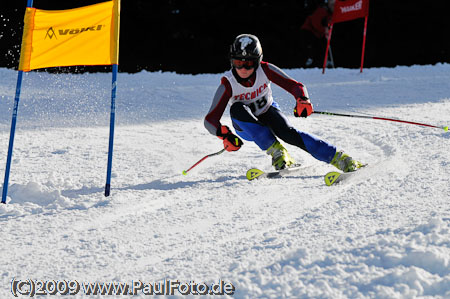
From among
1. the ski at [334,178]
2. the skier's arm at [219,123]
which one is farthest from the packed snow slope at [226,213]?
the skier's arm at [219,123]

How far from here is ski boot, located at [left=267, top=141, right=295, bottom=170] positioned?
13.7 ft

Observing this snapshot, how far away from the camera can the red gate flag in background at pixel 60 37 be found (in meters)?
3.44

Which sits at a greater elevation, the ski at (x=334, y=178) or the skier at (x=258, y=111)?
the skier at (x=258, y=111)

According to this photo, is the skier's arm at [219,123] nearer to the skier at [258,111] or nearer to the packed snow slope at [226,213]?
the skier at [258,111]

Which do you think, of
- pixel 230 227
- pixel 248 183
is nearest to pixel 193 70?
pixel 248 183

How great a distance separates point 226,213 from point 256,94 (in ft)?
4.78

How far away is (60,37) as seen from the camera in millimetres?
3439

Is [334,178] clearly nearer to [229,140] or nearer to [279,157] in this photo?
[279,157]

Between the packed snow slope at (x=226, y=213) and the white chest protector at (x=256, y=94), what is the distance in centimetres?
54

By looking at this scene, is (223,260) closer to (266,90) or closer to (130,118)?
(266,90)

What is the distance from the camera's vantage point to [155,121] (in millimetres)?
6559

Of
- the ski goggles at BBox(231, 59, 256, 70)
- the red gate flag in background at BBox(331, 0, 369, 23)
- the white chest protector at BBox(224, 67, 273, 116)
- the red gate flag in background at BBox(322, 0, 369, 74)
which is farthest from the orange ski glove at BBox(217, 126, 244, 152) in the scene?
the red gate flag in background at BBox(331, 0, 369, 23)

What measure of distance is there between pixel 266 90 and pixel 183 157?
1.10m

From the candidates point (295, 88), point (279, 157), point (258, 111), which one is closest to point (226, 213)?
point (279, 157)
